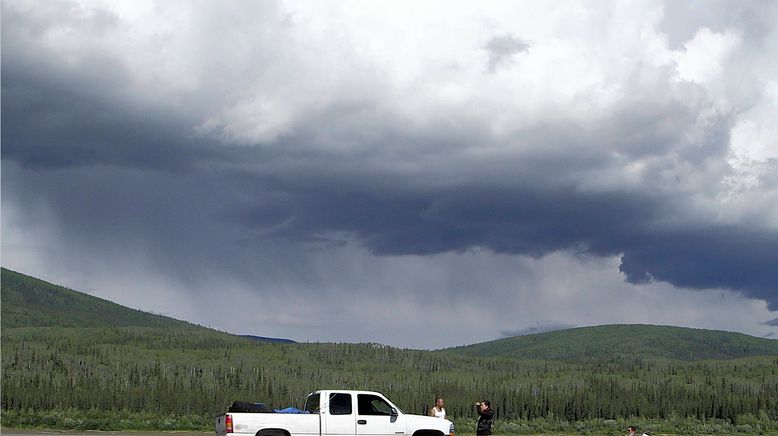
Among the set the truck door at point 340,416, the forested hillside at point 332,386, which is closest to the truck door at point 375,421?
the truck door at point 340,416

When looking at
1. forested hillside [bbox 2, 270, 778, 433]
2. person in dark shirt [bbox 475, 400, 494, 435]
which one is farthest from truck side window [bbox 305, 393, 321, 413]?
forested hillside [bbox 2, 270, 778, 433]

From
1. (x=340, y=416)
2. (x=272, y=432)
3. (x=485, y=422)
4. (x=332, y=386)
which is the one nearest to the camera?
(x=272, y=432)

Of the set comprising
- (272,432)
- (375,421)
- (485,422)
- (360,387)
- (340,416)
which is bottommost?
(272,432)

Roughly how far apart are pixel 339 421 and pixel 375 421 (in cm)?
145

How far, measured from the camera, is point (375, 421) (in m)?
35.9

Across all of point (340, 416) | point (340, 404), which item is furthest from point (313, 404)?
point (340, 416)

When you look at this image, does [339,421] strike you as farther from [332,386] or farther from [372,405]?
[332,386]

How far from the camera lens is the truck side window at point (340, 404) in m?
35.7

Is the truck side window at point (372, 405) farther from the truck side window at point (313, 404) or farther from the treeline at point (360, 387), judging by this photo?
the treeline at point (360, 387)

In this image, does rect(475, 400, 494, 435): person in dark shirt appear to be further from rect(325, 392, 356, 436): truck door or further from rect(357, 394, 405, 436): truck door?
rect(325, 392, 356, 436): truck door

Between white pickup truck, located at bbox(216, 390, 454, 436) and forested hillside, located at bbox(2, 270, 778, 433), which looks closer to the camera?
white pickup truck, located at bbox(216, 390, 454, 436)

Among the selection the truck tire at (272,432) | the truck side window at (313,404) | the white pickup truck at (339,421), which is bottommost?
the truck tire at (272,432)

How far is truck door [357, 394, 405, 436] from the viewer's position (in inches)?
1409

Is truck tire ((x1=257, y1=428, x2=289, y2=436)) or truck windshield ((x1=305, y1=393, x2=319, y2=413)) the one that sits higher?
truck windshield ((x1=305, y1=393, x2=319, y2=413))
